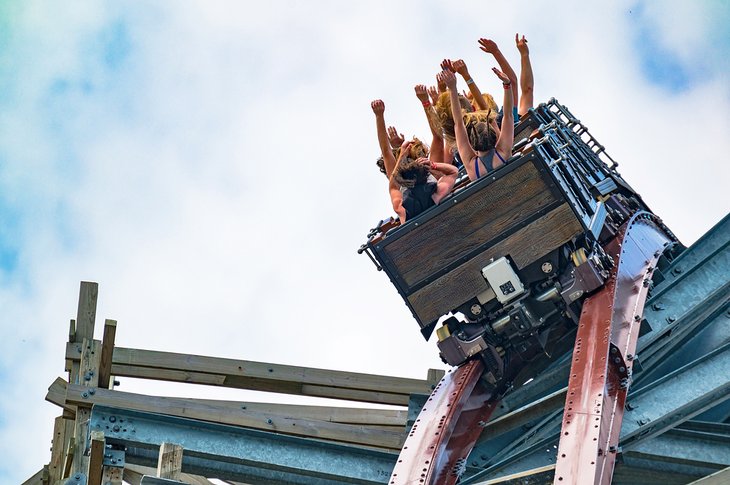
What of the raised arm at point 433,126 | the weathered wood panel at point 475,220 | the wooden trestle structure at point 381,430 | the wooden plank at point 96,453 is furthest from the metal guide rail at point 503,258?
the wooden plank at point 96,453

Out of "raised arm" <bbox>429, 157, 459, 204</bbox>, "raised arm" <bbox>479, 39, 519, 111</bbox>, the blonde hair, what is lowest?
"raised arm" <bbox>429, 157, 459, 204</bbox>

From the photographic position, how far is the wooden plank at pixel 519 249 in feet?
31.7

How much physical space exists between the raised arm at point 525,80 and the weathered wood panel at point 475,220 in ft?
5.96

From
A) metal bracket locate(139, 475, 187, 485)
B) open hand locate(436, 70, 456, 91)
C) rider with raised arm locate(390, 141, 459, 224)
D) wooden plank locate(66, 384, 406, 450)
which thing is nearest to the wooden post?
wooden plank locate(66, 384, 406, 450)

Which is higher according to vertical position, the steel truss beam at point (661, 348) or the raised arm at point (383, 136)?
the raised arm at point (383, 136)

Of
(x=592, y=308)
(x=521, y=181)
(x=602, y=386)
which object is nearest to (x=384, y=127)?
(x=521, y=181)

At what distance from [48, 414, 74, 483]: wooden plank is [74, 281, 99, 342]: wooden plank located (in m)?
0.84

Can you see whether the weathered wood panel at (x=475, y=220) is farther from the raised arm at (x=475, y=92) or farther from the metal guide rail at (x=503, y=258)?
the raised arm at (x=475, y=92)

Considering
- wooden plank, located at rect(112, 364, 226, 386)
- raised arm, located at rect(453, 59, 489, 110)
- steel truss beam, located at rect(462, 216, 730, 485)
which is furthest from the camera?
wooden plank, located at rect(112, 364, 226, 386)

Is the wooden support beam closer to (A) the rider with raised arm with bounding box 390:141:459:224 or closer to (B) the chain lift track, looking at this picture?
(B) the chain lift track

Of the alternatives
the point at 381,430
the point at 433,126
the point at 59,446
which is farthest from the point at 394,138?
the point at 59,446

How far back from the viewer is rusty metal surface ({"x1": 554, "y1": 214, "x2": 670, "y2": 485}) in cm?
770

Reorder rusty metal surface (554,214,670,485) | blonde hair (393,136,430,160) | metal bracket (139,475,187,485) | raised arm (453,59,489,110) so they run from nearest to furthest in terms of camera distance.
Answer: rusty metal surface (554,214,670,485) < metal bracket (139,475,187,485) < blonde hair (393,136,430,160) < raised arm (453,59,489,110)

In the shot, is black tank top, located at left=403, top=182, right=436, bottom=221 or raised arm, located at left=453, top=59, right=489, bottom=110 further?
raised arm, located at left=453, top=59, right=489, bottom=110
